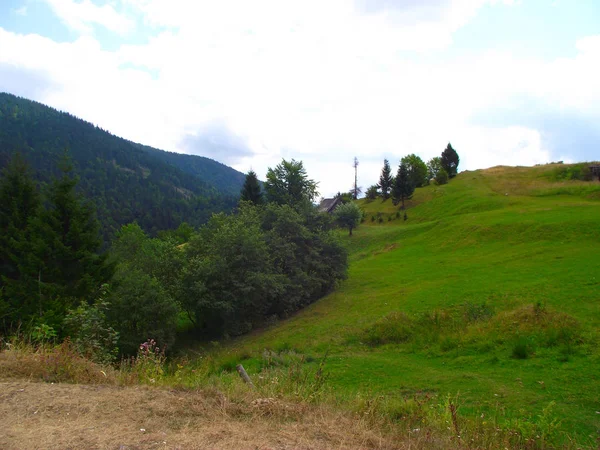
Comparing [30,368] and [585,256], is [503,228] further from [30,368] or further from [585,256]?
[30,368]

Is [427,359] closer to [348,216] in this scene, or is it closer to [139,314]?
[139,314]

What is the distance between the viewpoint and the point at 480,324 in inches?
584

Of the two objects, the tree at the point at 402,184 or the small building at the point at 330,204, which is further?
the small building at the point at 330,204

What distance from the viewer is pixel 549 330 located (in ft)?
41.1

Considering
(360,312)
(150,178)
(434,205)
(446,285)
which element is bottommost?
(360,312)

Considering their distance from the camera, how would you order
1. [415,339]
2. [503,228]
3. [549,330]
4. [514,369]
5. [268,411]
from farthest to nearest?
[503,228] < [415,339] < [549,330] < [514,369] < [268,411]

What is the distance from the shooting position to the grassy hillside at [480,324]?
894cm

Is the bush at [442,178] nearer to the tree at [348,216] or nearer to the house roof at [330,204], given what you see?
the house roof at [330,204]

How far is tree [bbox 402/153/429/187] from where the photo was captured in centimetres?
6725

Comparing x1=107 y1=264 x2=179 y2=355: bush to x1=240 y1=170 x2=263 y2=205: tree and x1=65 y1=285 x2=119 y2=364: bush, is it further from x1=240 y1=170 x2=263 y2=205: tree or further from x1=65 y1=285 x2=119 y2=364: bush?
x1=240 y1=170 x2=263 y2=205: tree

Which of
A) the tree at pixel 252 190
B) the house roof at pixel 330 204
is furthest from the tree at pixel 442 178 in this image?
the tree at pixel 252 190

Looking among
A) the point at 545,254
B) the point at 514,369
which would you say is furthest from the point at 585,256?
the point at 514,369

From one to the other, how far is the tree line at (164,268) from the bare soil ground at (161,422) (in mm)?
8852

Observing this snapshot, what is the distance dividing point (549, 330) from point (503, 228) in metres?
22.3
